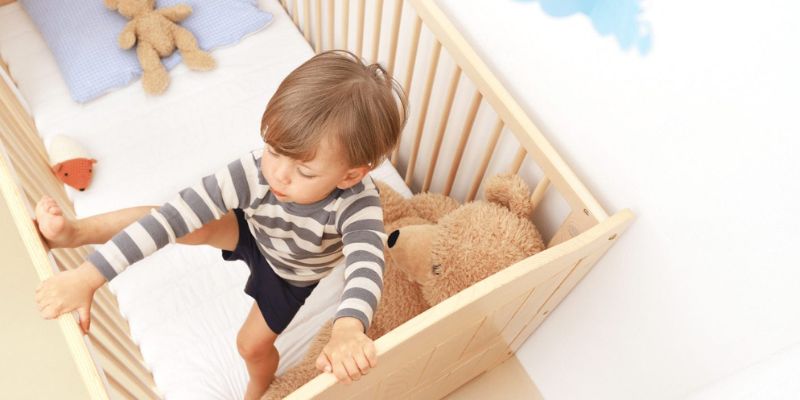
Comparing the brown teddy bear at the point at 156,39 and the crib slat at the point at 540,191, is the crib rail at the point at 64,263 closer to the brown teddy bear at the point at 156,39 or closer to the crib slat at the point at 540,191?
the brown teddy bear at the point at 156,39

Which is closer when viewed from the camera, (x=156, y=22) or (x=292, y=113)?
(x=292, y=113)

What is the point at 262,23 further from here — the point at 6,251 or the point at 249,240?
the point at 6,251

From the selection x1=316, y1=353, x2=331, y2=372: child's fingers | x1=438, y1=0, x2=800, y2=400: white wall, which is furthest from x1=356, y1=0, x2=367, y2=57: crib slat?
x1=316, y1=353, x2=331, y2=372: child's fingers

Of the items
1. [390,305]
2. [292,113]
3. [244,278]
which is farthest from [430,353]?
[244,278]

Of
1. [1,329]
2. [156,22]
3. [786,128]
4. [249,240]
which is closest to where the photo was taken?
[786,128]

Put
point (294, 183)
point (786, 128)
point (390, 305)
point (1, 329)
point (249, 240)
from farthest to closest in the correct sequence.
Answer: point (1, 329) → point (390, 305) → point (249, 240) → point (294, 183) → point (786, 128)

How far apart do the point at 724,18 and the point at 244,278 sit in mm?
965

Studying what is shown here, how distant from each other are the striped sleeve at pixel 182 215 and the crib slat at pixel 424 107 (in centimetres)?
41

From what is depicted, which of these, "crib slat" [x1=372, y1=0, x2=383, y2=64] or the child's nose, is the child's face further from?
"crib slat" [x1=372, y1=0, x2=383, y2=64]

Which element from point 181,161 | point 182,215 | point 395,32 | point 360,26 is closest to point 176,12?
point 181,161

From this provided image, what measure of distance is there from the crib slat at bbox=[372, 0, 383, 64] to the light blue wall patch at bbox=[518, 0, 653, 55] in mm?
485

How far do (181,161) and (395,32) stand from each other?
22.7 inches

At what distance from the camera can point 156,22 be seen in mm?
1426

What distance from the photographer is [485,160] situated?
109cm
